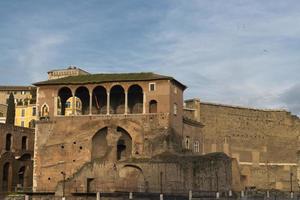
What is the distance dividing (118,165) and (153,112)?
7.38m

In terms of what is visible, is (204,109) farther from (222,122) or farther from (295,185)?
(295,185)

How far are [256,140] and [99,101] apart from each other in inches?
1263

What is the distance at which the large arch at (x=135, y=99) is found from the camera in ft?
Result: 187

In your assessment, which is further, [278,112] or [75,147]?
[278,112]

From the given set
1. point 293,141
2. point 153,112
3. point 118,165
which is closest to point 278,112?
point 293,141

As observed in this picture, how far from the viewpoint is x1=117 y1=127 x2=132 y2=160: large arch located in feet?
179

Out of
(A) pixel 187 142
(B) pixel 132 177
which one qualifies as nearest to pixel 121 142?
(B) pixel 132 177

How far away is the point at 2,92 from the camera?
109m

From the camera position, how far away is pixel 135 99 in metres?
57.6

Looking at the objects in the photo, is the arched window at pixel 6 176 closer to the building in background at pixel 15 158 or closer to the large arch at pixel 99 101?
the building in background at pixel 15 158

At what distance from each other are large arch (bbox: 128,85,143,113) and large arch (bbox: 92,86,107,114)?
2837mm

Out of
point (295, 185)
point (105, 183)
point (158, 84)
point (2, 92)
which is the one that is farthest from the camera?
point (2, 92)

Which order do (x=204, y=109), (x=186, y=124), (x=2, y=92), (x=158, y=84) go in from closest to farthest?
(x=158, y=84), (x=186, y=124), (x=204, y=109), (x=2, y=92)

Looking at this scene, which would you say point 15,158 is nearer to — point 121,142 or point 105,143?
point 105,143
